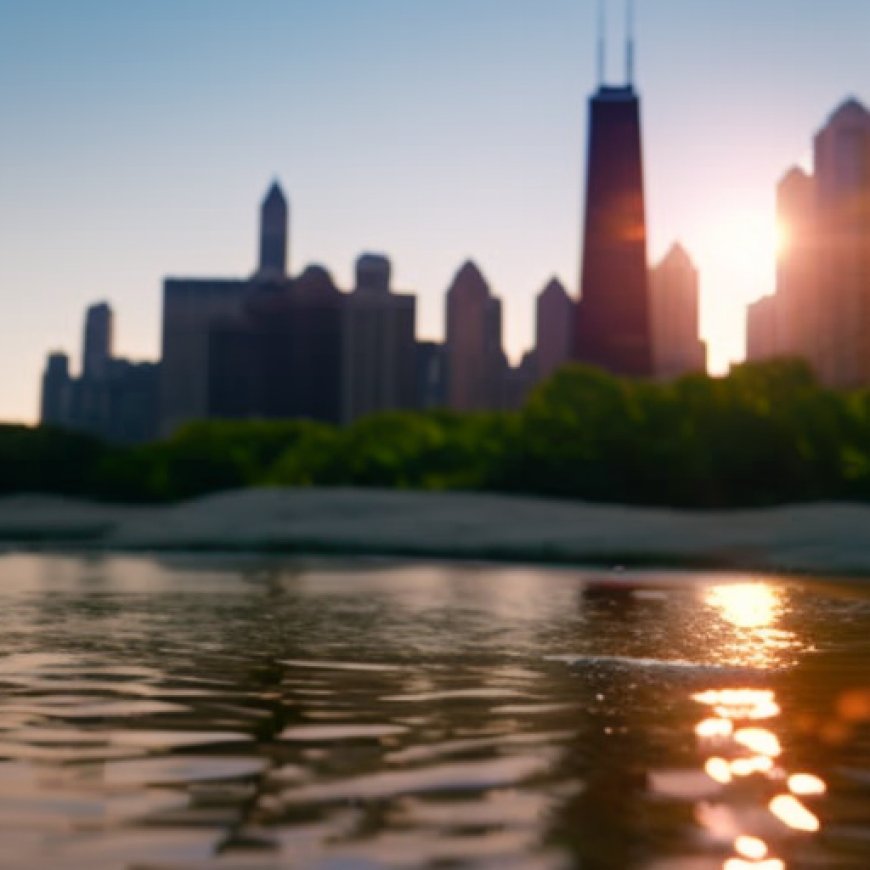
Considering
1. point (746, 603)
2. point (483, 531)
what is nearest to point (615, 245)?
point (483, 531)

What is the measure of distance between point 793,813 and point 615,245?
592 ft

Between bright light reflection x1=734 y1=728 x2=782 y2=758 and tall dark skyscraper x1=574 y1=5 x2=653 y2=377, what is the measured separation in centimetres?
17346

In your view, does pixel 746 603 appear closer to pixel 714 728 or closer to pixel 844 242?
pixel 714 728

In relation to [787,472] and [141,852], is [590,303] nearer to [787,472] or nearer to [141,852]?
[787,472]

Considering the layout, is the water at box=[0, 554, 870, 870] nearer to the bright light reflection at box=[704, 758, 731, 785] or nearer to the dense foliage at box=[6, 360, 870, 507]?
the bright light reflection at box=[704, 758, 731, 785]

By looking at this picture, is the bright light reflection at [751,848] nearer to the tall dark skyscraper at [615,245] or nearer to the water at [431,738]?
the water at [431,738]

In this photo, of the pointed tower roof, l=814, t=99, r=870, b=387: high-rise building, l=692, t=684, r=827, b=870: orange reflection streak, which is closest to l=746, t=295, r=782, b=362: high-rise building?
l=814, t=99, r=870, b=387: high-rise building

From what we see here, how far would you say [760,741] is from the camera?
824cm

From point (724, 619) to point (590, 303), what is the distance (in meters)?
170

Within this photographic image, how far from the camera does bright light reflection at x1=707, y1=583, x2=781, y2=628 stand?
16109mm

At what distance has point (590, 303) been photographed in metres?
185

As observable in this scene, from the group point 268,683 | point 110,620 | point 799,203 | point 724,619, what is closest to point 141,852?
point 268,683

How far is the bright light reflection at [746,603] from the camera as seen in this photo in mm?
16109

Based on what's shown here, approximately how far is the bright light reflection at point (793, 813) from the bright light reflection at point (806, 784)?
0.14m
